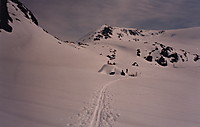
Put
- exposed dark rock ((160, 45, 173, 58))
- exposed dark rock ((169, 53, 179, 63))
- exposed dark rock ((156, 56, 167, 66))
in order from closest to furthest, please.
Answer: exposed dark rock ((156, 56, 167, 66)), exposed dark rock ((169, 53, 179, 63)), exposed dark rock ((160, 45, 173, 58))

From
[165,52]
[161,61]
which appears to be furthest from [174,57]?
[161,61]

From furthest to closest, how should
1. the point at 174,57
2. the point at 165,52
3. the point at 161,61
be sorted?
the point at 165,52 < the point at 174,57 < the point at 161,61

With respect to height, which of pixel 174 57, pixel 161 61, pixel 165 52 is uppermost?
pixel 165 52

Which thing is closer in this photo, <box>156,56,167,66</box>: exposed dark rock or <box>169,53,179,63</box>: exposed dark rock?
<box>156,56,167,66</box>: exposed dark rock

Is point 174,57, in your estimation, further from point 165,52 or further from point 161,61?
point 161,61

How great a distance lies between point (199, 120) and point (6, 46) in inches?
1696

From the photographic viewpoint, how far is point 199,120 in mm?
11922

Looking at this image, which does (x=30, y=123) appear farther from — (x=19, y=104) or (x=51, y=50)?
(x=51, y=50)

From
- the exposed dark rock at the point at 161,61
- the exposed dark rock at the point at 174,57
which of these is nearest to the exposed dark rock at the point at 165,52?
the exposed dark rock at the point at 174,57

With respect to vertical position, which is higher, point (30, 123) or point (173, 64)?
point (173, 64)

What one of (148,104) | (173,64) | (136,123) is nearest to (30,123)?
(136,123)

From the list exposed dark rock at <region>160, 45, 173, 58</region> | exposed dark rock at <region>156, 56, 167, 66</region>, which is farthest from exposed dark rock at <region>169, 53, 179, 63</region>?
exposed dark rock at <region>156, 56, 167, 66</region>

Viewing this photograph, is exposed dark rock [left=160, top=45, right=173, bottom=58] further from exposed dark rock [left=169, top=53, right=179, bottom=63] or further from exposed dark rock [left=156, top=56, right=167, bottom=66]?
exposed dark rock [left=156, top=56, right=167, bottom=66]

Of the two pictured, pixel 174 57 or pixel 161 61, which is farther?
pixel 174 57
